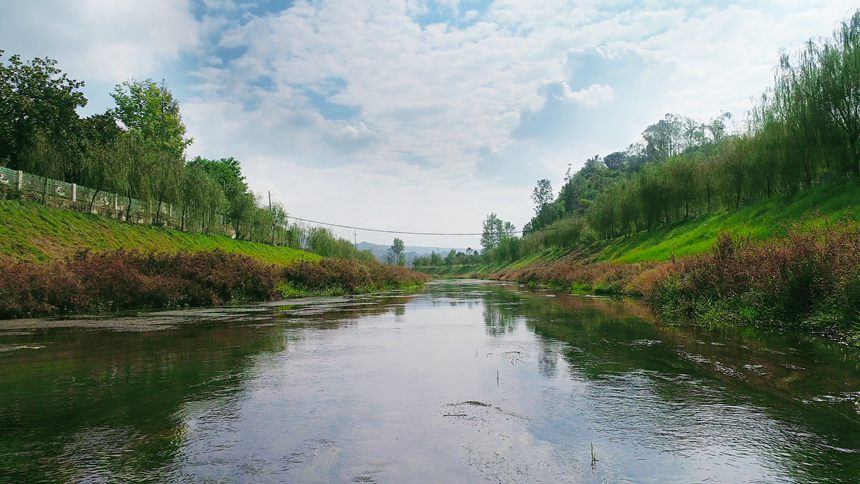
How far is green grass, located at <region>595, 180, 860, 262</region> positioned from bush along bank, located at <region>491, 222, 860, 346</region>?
3.60 m

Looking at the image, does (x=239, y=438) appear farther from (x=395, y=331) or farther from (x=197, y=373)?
(x=395, y=331)

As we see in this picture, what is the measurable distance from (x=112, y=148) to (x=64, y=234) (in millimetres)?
13810

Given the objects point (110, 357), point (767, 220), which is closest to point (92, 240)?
point (110, 357)

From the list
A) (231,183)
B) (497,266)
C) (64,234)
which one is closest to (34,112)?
(64,234)

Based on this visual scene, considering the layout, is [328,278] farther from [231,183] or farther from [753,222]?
[231,183]

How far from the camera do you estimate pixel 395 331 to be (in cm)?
1395

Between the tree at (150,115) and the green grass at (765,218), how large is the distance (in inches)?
2216

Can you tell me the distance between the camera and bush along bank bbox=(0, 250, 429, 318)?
17.7 meters

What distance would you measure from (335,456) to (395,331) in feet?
31.4

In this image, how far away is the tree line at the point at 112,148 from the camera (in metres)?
37.2

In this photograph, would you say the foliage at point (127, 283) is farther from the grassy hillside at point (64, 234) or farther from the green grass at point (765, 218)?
the green grass at point (765, 218)

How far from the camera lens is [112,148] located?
130ft

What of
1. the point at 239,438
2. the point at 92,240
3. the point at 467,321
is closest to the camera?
the point at 239,438

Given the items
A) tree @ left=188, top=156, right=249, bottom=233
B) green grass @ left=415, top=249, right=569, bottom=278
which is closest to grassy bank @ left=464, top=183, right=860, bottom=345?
tree @ left=188, top=156, right=249, bottom=233
